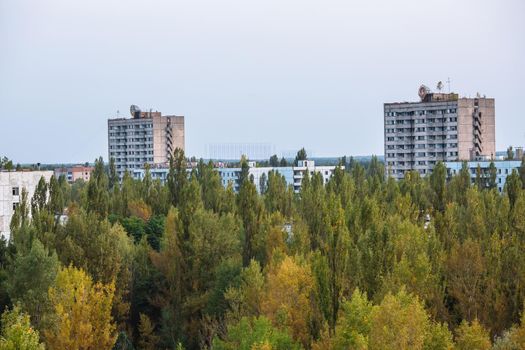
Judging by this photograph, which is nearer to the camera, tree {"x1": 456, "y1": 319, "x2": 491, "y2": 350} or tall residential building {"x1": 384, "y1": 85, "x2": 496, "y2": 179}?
tree {"x1": 456, "y1": 319, "x2": 491, "y2": 350}

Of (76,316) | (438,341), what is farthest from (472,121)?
(438,341)

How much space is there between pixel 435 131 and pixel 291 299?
205ft

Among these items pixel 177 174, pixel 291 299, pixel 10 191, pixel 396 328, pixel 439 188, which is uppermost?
pixel 177 174

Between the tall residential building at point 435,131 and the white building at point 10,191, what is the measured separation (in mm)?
43262

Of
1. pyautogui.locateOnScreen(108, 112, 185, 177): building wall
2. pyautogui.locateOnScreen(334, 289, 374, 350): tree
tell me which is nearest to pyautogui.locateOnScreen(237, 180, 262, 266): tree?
pyautogui.locateOnScreen(334, 289, 374, 350): tree

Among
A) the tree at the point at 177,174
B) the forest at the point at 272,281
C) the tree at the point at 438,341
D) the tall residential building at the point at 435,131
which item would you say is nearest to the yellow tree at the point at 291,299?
the forest at the point at 272,281

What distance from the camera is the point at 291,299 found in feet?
93.8

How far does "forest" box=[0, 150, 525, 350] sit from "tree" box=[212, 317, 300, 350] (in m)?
0.05

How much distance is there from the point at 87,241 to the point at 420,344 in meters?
18.6

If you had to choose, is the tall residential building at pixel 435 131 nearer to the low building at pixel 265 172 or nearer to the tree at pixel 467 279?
the low building at pixel 265 172

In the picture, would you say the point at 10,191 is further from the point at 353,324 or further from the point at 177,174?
the point at 353,324

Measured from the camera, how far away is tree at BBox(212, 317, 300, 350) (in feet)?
79.6

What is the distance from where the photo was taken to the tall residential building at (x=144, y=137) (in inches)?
4486

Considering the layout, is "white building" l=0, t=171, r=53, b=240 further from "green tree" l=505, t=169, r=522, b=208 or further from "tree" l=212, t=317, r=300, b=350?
"tree" l=212, t=317, r=300, b=350
